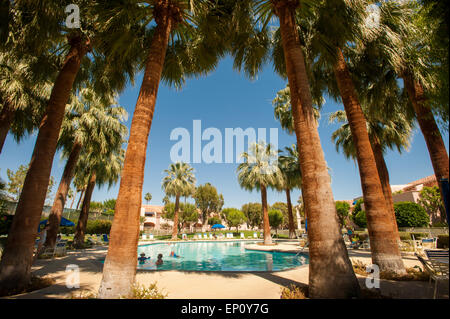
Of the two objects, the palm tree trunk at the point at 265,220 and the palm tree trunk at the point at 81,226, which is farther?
the palm tree trunk at the point at 265,220

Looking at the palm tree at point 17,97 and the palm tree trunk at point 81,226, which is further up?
the palm tree at point 17,97

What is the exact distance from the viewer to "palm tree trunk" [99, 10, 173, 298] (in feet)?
13.8

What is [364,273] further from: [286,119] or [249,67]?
[286,119]

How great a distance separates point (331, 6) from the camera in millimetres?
6488

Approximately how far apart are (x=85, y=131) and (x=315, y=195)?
1461cm

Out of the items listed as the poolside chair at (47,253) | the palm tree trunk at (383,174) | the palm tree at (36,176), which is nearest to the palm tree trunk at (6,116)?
the palm tree at (36,176)

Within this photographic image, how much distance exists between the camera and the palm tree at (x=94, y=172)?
16.3 meters

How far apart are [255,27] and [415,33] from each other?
5.52 m

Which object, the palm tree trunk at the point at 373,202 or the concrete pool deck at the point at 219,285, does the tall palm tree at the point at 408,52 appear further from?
the concrete pool deck at the point at 219,285

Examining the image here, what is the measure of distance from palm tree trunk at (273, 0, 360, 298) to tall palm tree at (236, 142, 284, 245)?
16210 mm

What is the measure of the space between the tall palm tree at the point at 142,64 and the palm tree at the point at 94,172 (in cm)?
1000

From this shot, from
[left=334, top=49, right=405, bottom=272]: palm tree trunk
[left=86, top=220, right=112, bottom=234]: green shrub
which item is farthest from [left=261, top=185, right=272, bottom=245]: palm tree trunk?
[left=86, top=220, right=112, bottom=234]: green shrub

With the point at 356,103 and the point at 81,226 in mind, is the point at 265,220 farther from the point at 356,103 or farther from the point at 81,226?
the point at 81,226

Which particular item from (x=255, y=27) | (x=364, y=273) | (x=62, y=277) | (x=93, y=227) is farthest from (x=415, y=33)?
(x=93, y=227)
